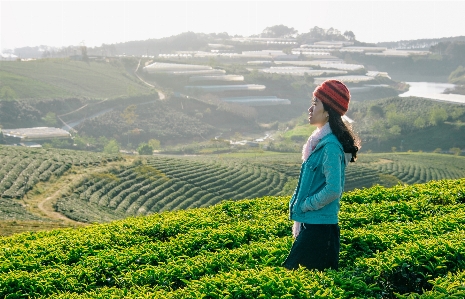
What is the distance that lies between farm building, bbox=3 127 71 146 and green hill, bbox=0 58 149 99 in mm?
17001

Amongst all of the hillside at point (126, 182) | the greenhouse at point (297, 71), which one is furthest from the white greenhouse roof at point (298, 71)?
the hillside at point (126, 182)

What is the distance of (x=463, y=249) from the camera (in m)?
5.55

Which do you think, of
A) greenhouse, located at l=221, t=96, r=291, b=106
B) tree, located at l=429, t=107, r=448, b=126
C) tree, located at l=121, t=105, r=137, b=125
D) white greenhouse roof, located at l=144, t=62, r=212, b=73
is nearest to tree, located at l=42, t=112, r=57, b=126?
tree, located at l=121, t=105, r=137, b=125

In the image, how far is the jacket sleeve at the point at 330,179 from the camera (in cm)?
531

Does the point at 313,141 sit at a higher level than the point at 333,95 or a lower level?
lower

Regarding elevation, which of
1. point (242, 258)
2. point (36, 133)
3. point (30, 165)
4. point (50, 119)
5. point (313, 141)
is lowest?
point (36, 133)

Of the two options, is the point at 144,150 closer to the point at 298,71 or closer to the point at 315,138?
the point at 315,138

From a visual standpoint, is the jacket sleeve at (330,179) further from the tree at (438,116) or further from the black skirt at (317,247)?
the tree at (438,116)

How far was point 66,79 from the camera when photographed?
105875 millimetres

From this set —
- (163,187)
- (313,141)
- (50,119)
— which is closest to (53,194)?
(163,187)

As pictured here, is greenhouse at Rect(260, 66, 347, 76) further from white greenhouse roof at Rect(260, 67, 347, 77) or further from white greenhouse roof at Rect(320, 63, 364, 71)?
white greenhouse roof at Rect(320, 63, 364, 71)

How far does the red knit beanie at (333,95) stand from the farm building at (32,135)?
7130 centimetres

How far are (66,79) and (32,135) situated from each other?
3483 cm

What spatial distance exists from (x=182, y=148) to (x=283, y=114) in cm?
4196
